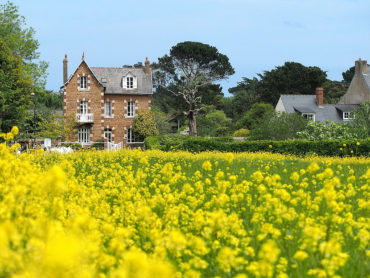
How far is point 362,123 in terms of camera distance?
1153 inches

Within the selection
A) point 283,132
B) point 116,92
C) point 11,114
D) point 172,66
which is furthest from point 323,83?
point 11,114

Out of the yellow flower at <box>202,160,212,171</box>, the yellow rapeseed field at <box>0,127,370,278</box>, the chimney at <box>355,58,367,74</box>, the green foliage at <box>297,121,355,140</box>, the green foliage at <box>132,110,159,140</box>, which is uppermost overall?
the chimney at <box>355,58,367,74</box>

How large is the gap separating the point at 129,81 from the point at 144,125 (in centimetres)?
543

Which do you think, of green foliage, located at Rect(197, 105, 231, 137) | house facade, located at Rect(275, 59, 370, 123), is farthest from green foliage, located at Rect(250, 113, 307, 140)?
green foliage, located at Rect(197, 105, 231, 137)

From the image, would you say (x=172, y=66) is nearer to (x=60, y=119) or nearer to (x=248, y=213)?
(x=60, y=119)

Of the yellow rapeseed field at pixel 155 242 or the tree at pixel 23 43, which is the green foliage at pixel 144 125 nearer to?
the tree at pixel 23 43

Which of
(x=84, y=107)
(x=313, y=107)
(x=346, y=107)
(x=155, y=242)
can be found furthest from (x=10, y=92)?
(x=346, y=107)

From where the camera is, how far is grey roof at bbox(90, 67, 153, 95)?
4612 cm

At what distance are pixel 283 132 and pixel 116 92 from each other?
2117 centimetres

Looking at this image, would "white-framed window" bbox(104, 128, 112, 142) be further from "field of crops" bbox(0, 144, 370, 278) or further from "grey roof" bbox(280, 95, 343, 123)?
"field of crops" bbox(0, 144, 370, 278)

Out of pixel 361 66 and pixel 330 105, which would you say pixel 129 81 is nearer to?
pixel 330 105

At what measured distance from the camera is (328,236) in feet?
15.4

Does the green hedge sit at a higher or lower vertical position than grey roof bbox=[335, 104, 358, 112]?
lower

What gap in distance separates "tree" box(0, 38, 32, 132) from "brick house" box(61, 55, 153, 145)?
6621 millimetres
